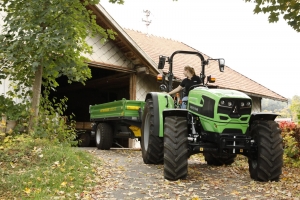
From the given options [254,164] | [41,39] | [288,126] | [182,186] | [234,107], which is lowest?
[182,186]

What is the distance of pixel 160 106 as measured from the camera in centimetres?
769

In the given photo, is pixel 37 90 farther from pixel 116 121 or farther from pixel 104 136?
pixel 104 136

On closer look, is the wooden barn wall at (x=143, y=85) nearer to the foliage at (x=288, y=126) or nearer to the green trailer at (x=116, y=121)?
the green trailer at (x=116, y=121)

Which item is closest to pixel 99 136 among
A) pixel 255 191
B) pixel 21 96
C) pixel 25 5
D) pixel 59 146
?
pixel 21 96

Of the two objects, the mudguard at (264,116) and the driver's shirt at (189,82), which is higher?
the driver's shirt at (189,82)

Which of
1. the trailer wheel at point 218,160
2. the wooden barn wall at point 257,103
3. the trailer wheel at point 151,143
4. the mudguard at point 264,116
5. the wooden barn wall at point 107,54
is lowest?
the trailer wheel at point 218,160

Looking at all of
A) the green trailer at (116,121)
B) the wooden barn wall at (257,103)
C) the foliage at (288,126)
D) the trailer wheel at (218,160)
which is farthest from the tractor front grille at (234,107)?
the wooden barn wall at (257,103)

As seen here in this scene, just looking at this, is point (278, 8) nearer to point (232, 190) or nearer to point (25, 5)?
point (232, 190)

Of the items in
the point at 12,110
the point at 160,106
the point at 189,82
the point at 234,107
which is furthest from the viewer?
the point at 12,110

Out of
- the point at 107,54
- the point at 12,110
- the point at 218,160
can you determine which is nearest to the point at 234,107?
the point at 218,160

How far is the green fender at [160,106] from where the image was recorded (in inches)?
295

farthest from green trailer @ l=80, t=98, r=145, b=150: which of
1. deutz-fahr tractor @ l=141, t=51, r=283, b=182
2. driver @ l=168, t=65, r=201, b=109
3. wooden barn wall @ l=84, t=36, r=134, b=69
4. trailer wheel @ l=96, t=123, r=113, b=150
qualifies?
deutz-fahr tractor @ l=141, t=51, r=283, b=182

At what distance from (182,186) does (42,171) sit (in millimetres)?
2240

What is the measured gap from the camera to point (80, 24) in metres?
8.80
